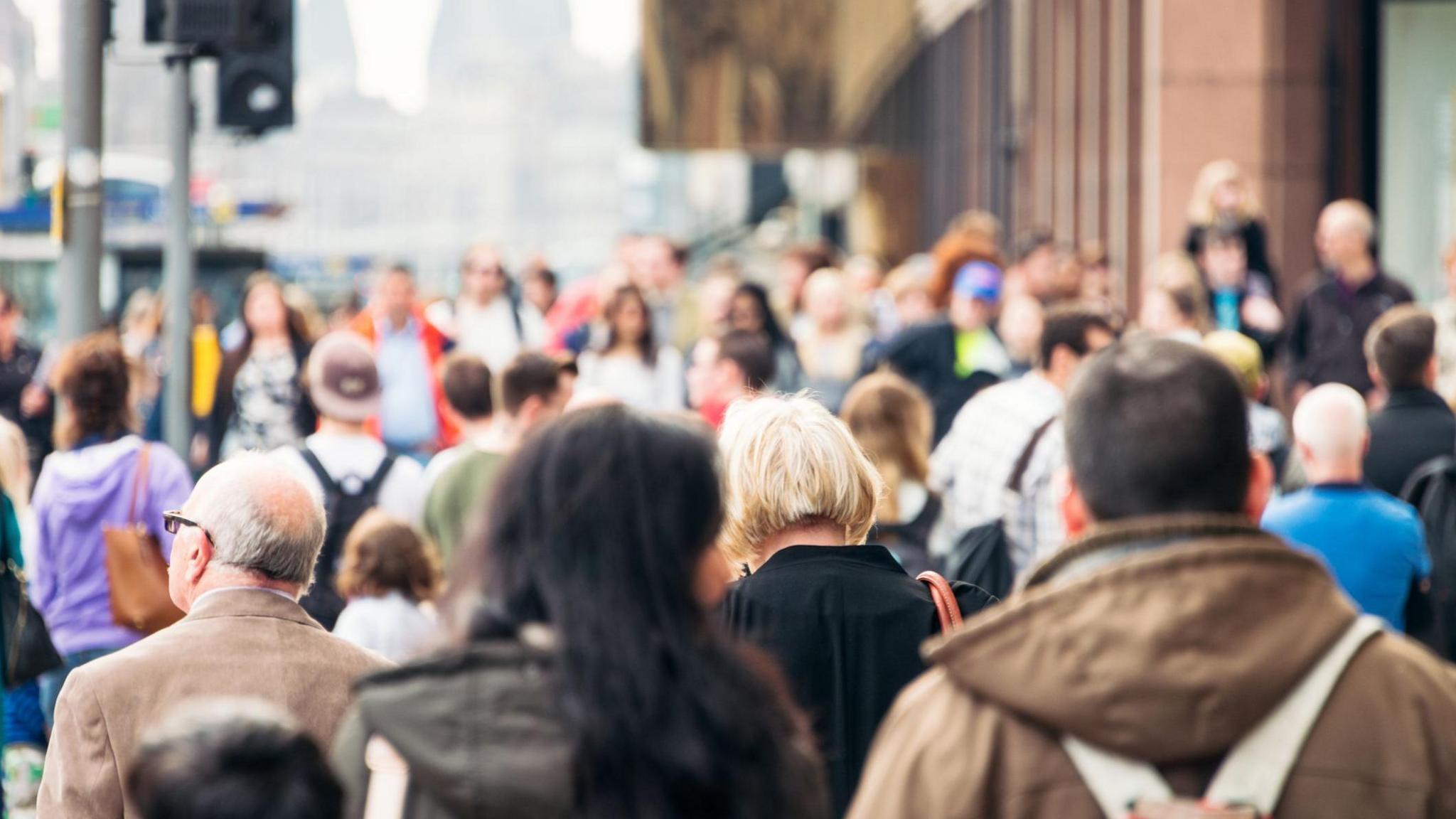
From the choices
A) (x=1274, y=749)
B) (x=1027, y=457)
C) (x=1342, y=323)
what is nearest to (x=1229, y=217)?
(x=1342, y=323)

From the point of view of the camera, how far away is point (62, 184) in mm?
9383

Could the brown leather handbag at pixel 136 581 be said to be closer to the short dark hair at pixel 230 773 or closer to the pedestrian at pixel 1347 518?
the pedestrian at pixel 1347 518

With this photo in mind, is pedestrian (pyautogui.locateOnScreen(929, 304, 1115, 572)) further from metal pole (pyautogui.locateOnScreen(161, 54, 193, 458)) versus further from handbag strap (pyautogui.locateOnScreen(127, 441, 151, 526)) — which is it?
metal pole (pyautogui.locateOnScreen(161, 54, 193, 458))

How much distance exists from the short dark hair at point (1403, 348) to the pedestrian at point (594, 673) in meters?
5.69

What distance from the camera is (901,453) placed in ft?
25.7

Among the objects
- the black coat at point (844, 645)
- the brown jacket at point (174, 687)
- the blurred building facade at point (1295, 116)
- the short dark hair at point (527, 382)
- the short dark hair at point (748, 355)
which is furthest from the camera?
the blurred building facade at point (1295, 116)

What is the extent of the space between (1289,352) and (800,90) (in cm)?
1819

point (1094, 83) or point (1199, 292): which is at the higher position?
Answer: point (1094, 83)

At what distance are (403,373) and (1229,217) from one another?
4.75 m

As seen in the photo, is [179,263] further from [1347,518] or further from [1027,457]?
[1347,518]

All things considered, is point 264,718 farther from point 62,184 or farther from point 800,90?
point 800,90

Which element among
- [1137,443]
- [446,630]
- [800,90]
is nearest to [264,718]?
[446,630]

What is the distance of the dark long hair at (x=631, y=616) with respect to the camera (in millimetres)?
2488

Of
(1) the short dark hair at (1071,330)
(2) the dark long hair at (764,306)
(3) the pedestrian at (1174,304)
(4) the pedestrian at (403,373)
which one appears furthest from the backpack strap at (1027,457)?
(2) the dark long hair at (764,306)
